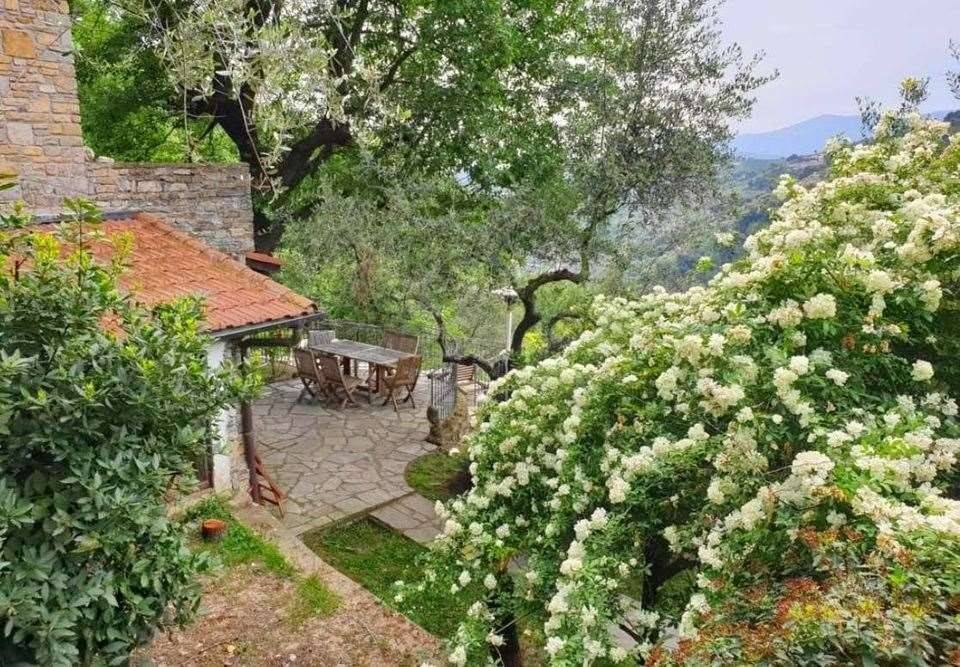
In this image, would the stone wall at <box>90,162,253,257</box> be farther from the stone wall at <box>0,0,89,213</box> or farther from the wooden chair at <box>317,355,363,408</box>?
the wooden chair at <box>317,355,363,408</box>

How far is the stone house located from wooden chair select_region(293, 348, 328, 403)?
3.41 m

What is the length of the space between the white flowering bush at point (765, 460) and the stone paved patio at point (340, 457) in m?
3.87

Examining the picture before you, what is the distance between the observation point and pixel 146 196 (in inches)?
266

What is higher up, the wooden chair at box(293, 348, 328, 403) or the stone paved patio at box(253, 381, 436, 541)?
the wooden chair at box(293, 348, 328, 403)

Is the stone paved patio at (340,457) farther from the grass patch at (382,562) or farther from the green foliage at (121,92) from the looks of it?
the green foliage at (121,92)

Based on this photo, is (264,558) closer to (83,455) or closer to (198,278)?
(198,278)

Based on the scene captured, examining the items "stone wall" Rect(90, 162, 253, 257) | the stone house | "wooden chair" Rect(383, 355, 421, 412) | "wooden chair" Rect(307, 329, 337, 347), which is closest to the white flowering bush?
the stone house

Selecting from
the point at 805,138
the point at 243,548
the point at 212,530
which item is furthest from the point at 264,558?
the point at 805,138

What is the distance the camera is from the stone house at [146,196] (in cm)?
552

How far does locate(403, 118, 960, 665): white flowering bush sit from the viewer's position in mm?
1712

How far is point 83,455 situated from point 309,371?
336 inches

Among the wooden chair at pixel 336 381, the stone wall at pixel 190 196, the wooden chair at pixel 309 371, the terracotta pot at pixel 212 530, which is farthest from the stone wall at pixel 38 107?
the wooden chair at pixel 336 381

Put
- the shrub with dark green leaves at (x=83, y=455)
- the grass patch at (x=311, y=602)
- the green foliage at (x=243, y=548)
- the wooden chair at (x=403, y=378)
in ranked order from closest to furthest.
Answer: the shrub with dark green leaves at (x=83, y=455), the grass patch at (x=311, y=602), the green foliage at (x=243, y=548), the wooden chair at (x=403, y=378)

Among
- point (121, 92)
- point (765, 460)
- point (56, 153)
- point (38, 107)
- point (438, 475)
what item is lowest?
point (438, 475)
